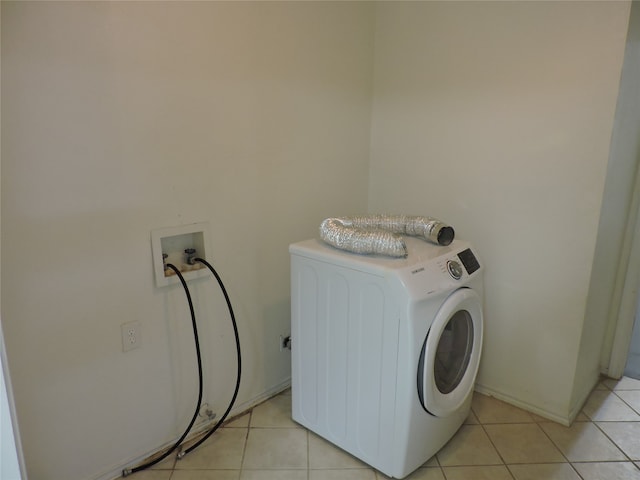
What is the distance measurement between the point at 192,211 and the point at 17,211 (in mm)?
571

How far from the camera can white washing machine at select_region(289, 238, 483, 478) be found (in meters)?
1.45

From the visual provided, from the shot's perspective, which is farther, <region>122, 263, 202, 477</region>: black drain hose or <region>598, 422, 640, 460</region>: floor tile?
<region>598, 422, 640, 460</region>: floor tile

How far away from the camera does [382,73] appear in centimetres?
230

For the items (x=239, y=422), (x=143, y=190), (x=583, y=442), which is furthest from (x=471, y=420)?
(x=143, y=190)

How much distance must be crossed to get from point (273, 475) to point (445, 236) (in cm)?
115

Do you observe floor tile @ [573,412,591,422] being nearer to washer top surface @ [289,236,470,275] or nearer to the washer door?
the washer door

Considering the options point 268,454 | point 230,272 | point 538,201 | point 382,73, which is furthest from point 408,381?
point 382,73

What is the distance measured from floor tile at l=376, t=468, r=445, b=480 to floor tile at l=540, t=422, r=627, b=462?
0.57m

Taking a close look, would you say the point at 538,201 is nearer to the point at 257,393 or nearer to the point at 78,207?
the point at 257,393

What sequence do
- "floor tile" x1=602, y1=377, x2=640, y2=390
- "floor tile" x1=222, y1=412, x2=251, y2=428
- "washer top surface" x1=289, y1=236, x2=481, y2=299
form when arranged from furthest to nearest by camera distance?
"floor tile" x1=602, y1=377, x2=640, y2=390 < "floor tile" x1=222, y1=412, x2=251, y2=428 < "washer top surface" x1=289, y1=236, x2=481, y2=299

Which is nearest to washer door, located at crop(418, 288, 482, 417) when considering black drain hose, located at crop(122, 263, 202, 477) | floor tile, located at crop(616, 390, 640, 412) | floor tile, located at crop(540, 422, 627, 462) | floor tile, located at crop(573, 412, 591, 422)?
floor tile, located at crop(540, 422, 627, 462)

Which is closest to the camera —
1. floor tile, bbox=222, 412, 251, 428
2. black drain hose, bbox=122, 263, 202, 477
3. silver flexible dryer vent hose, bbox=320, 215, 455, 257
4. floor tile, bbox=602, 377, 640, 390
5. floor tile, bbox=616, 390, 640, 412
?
silver flexible dryer vent hose, bbox=320, 215, 455, 257

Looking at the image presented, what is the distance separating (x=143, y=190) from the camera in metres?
1.50

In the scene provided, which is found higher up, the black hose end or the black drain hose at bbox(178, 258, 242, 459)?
the black hose end
